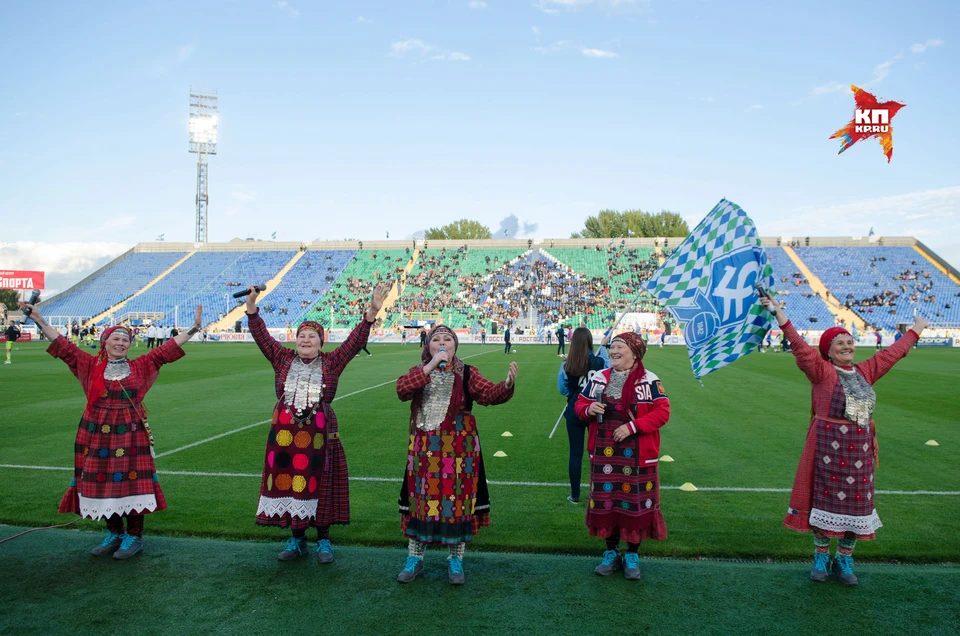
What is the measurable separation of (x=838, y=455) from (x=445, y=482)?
112 inches

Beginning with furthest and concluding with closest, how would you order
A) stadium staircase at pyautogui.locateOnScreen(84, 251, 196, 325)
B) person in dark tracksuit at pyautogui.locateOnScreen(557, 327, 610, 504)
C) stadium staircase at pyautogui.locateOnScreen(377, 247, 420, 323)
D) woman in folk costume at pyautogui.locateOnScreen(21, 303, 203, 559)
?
stadium staircase at pyautogui.locateOnScreen(84, 251, 196, 325) → stadium staircase at pyautogui.locateOnScreen(377, 247, 420, 323) → person in dark tracksuit at pyautogui.locateOnScreen(557, 327, 610, 504) → woman in folk costume at pyautogui.locateOnScreen(21, 303, 203, 559)

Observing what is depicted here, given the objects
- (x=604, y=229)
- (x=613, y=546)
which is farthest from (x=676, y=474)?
(x=604, y=229)

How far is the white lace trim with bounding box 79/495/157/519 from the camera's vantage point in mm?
4820

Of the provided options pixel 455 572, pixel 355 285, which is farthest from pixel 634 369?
pixel 355 285

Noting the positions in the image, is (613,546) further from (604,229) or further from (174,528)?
(604,229)

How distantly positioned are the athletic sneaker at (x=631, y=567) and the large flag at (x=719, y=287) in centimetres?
144

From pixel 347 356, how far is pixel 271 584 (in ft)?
5.64

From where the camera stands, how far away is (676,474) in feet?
25.9

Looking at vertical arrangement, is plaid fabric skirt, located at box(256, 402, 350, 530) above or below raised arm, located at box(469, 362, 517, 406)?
below

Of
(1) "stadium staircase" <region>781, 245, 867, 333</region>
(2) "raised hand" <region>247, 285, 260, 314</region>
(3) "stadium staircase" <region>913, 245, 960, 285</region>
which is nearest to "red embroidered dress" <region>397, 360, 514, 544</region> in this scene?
(2) "raised hand" <region>247, 285, 260, 314</region>

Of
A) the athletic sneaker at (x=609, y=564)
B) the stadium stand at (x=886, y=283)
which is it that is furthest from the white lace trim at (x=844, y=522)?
the stadium stand at (x=886, y=283)

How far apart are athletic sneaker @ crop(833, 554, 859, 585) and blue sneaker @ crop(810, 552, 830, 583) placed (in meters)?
0.08

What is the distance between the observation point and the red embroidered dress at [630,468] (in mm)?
4566

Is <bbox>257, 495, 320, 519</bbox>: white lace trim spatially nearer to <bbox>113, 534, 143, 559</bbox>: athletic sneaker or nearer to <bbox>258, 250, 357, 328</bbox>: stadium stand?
<bbox>113, 534, 143, 559</bbox>: athletic sneaker
